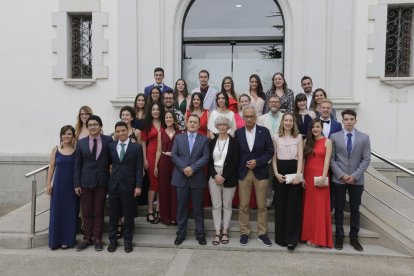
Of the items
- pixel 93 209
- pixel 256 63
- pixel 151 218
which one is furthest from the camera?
pixel 256 63

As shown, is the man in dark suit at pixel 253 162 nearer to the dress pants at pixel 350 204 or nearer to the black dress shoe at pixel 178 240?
the black dress shoe at pixel 178 240

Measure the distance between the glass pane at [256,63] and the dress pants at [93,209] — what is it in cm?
443

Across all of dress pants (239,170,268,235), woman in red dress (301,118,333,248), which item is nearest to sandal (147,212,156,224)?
dress pants (239,170,268,235)

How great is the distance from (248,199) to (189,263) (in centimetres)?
121

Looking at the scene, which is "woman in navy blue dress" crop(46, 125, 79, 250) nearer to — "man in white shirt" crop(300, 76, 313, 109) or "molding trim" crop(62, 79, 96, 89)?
"molding trim" crop(62, 79, 96, 89)

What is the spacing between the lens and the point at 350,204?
5.23 meters

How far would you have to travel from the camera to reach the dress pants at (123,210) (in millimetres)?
5137

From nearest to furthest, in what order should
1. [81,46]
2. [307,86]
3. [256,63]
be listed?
[307,86], [81,46], [256,63]

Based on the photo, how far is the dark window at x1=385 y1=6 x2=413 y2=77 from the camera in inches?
311

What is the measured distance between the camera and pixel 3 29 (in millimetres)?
8508

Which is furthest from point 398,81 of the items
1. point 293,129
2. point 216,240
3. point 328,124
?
point 216,240

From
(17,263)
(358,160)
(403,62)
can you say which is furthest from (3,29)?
(403,62)

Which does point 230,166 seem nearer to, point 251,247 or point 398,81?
point 251,247

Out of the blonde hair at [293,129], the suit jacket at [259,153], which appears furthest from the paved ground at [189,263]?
the blonde hair at [293,129]
